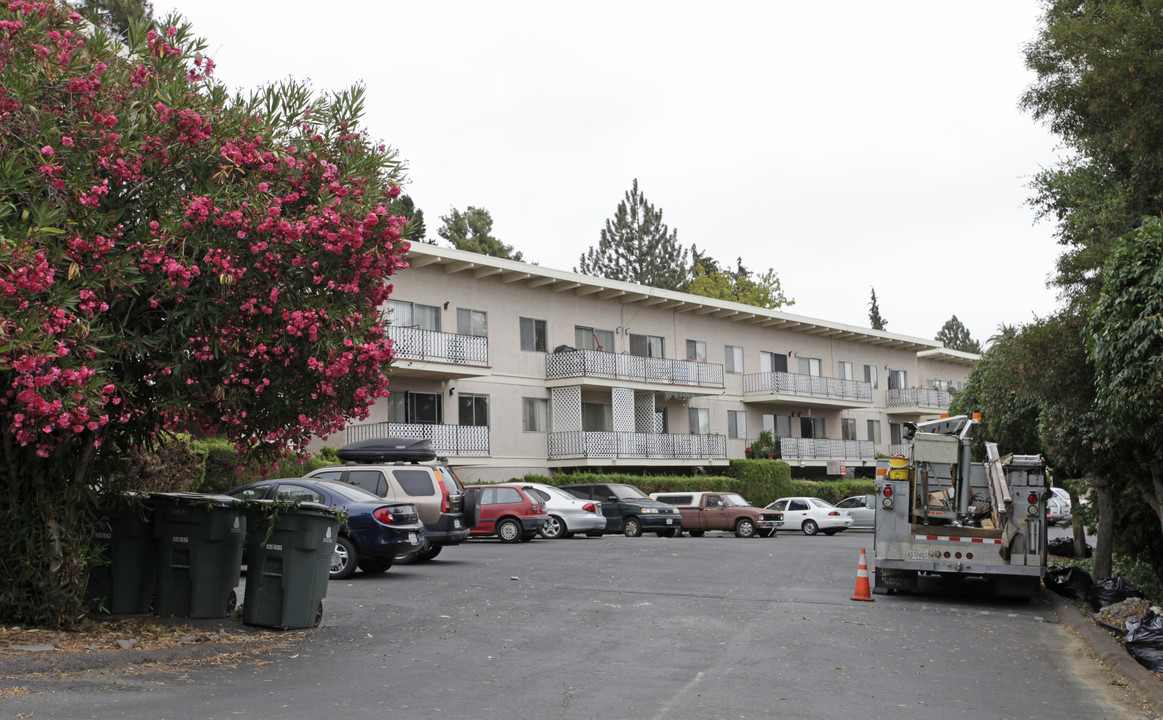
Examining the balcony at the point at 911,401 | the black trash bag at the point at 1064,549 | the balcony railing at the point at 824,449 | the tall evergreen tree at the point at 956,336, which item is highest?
the tall evergreen tree at the point at 956,336

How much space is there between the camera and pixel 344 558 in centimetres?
1612

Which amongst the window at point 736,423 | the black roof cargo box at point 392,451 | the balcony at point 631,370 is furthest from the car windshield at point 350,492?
the window at point 736,423

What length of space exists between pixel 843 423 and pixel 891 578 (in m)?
37.2

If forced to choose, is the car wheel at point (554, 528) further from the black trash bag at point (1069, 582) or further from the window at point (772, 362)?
the window at point (772, 362)

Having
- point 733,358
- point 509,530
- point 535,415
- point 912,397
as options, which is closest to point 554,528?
point 509,530

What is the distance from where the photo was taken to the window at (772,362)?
156ft

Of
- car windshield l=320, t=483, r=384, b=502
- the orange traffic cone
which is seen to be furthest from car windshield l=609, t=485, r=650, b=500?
the orange traffic cone

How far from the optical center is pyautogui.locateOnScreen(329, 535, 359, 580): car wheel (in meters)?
16.0

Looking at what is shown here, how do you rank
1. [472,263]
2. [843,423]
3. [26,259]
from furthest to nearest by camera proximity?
[843,423], [472,263], [26,259]

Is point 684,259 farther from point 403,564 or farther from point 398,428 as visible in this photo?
point 403,564

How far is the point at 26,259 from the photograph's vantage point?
7363 mm

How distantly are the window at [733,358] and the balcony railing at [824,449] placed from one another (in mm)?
3615

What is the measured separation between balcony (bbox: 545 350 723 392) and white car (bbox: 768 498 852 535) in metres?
6.87

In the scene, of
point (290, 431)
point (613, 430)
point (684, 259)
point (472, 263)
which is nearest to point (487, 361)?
point (472, 263)
